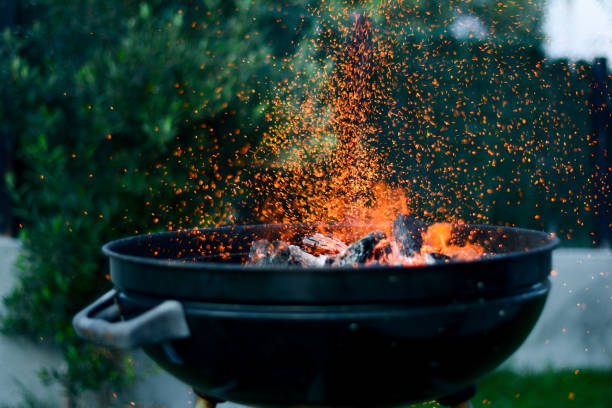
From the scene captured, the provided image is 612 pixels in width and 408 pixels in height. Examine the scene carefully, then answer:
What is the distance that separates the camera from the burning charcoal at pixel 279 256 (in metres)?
1.39

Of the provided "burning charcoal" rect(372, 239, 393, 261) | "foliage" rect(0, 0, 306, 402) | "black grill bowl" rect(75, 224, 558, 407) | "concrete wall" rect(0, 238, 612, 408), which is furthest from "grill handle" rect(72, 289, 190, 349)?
"concrete wall" rect(0, 238, 612, 408)

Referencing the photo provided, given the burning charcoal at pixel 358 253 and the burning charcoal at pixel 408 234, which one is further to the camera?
the burning charcoal at pixel 408 234

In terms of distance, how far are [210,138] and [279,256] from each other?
0.93 m

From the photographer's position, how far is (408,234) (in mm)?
1497

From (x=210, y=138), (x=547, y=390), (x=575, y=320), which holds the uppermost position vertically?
(x=210, y=138)

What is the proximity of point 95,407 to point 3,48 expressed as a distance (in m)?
1.57

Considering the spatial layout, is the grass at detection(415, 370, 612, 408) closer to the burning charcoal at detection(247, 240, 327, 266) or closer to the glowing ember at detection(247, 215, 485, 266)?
the glowing ember at detection(247, 215, 485, 266)

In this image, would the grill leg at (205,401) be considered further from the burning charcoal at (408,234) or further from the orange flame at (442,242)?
the orange flame at (442,242)

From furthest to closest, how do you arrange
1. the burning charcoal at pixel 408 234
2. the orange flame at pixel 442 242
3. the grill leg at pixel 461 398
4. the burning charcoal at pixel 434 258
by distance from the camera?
the orange flame at pixel 442 242
the burning charcoal at pixel 408 234
the burning charcoal at pixel 434 258
the grill leg at pixel 461 398

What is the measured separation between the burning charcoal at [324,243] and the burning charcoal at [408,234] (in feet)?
0.66

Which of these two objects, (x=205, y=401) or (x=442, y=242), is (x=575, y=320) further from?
(x=205, y=401)

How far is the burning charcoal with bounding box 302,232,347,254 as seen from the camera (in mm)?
1631

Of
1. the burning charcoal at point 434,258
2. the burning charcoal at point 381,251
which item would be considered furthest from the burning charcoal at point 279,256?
the burning charcoal at point 434,258

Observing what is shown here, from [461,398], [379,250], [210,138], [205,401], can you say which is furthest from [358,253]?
[210,138]
